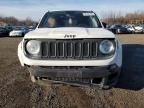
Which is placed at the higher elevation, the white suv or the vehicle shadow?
the white suv

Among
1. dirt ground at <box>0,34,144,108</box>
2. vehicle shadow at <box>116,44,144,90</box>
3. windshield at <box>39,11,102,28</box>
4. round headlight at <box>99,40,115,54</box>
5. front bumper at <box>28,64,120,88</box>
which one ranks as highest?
windshield at <box>39,11,102,28</box>

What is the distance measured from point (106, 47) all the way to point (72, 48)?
618 mm

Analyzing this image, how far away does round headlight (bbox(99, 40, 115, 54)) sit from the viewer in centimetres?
581

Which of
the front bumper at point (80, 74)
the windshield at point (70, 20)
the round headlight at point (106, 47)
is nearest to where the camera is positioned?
the front bumper at point (80, 74)

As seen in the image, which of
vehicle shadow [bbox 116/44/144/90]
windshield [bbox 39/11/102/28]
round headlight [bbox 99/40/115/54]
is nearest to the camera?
round headlight [bbox 99/40/115/54]

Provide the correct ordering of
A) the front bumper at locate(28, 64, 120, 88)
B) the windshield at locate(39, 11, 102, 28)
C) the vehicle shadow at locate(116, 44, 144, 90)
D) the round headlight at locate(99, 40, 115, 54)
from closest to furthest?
the front bumper at locate(28, 64, 120, 88)
the round headlight at locate(99, 40, 115, 54)
the vehicle shadow at locate(116, 44, 144, 90)
the windshield at locate(39, 11, 102, 28)

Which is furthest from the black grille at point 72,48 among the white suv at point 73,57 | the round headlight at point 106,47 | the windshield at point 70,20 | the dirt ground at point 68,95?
the windshield at point 70,20

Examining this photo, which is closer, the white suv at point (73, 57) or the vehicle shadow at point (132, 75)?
the white suv at point (73, 57)

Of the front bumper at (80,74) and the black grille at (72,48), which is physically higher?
the black grille at (72,48)

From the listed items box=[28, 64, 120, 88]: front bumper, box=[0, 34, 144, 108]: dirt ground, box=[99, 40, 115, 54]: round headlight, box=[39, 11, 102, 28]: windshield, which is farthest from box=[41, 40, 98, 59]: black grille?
box=[39, 11, 102, 28]: windshield

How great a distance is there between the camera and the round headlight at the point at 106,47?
581 cm

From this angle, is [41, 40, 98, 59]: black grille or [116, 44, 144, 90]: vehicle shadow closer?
[41, 40, 98, 59]: black grille

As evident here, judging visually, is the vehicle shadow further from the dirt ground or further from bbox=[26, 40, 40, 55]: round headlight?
bbox=[26, 40, 40, 55]: round headlight

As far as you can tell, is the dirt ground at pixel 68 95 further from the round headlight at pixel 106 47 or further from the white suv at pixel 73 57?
the round headlight at pixel 106 47
